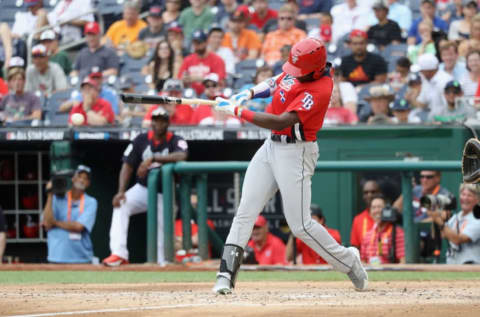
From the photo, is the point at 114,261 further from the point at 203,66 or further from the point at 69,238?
the point at 203,66

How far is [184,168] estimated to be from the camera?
27.1 ft

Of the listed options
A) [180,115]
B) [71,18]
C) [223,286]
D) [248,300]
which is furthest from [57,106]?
[248,300]

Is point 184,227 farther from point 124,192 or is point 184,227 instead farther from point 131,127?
point 131,127

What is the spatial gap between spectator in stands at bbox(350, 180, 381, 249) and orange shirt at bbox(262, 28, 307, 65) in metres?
2.91

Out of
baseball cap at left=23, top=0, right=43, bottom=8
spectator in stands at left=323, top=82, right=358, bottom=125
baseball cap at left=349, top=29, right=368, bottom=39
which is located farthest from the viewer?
baseball cap at left=23, top=0, right=43, bottom=8

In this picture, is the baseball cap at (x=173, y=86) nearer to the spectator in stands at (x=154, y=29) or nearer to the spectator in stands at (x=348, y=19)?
the spectator in stands at (x=154, y=29)

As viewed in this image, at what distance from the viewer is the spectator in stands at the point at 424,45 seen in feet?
35.7

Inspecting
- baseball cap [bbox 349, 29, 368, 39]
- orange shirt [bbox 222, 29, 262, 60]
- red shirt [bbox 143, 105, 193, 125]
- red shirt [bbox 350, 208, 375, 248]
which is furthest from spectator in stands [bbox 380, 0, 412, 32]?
red shirt [bbox 350, 208, 375, 248]

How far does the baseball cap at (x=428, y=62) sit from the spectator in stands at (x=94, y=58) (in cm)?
375

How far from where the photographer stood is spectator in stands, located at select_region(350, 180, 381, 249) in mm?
8234

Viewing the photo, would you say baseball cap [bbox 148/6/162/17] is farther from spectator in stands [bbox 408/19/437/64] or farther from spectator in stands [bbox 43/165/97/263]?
spectator in stands [bbox 43/165/97/263]

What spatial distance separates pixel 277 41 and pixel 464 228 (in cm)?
407

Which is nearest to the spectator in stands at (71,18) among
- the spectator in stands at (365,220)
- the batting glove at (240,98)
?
the spectator in stands at (365,220)

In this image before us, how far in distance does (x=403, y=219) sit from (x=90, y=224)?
3000mm
